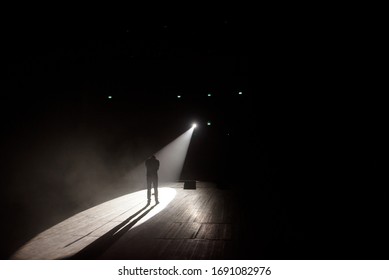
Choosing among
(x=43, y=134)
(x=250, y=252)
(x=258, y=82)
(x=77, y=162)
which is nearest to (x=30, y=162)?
(x=43, y=134)

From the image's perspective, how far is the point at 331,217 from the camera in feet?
19.6

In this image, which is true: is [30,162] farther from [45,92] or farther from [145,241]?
[145,241]

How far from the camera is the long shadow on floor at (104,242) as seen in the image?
12.1 ft

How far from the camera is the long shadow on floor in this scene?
3.68m

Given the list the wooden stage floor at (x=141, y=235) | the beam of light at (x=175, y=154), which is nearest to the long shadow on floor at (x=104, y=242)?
the wooden stage floor at (x=141, y=235)

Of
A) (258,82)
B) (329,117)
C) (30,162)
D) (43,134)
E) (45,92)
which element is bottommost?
(30,162)

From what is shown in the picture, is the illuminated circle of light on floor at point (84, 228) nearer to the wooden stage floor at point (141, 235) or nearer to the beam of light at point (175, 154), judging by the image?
the wooden stage floor at point (141, 235)

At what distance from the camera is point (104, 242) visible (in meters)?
4.22

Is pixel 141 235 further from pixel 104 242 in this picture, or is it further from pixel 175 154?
pixel 175 154

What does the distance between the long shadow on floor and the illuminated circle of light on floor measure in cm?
2

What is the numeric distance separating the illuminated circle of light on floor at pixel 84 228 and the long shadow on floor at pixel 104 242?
0.06 ft

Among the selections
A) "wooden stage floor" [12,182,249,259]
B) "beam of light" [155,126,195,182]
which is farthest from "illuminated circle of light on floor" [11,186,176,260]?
"beam of light" [155,126,195,182]

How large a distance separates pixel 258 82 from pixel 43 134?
42.2 feet

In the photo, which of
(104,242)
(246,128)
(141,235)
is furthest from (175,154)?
(104,242)
